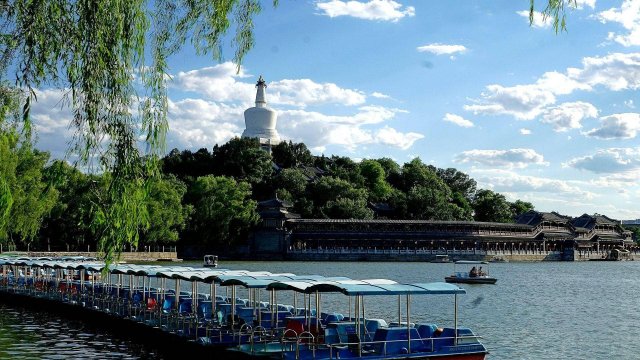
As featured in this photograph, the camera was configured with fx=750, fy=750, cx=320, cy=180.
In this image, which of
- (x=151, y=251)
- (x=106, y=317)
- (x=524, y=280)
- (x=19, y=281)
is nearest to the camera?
(x=106, y=317)

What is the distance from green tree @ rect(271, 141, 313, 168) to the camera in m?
160

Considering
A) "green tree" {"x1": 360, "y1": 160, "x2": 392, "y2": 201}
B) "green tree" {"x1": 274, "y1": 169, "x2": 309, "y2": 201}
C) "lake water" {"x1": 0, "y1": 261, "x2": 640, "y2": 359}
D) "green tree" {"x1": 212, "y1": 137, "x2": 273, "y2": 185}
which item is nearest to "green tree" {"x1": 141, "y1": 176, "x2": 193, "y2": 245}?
"green tree" {"x1": 212, "y1": 137, "x2": 273, "y2": 185}

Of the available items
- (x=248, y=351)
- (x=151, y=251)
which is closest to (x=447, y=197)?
(x=151, y=251)

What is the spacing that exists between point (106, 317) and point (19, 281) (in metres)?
16.7

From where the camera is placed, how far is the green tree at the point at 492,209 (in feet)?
531

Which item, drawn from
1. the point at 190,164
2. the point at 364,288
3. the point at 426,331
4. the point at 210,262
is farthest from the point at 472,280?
the point at 190,164

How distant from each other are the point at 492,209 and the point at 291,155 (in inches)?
1778

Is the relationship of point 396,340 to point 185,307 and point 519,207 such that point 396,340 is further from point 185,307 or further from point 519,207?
point 519,207

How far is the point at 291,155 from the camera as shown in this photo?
6324 inches

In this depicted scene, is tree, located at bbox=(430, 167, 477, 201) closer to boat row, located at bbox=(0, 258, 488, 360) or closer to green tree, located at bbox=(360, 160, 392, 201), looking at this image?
green tree, located at bbox=(360, 160, 392, 201)

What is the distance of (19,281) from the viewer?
48688 millimetres

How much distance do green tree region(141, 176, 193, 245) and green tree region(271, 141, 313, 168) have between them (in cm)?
4931

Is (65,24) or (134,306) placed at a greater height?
(65,24)

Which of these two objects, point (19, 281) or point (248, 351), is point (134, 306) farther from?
point (19, 281)
